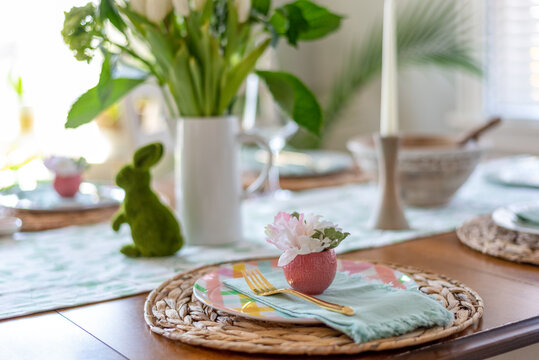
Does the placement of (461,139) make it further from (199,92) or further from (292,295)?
(292,295)

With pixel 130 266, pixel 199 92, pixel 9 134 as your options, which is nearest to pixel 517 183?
pixel 199 92

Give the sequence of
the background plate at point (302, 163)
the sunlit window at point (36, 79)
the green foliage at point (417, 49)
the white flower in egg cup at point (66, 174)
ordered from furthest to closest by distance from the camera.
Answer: the sunlit window at point (36, 79) → the green foliage at point (417, 49) → the background plate at point (302, 163) → the white flower in egg cup at point (66, 174)

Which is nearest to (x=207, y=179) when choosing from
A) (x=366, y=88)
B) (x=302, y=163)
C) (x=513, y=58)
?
(x=302, y=163)

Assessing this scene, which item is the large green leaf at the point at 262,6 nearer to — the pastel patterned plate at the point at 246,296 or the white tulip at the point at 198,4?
the white tulip at the point at 198,4

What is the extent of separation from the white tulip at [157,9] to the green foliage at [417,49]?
1.86 m

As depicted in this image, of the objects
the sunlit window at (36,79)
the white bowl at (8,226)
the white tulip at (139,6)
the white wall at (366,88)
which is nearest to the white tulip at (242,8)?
the white tulip at (139,6)

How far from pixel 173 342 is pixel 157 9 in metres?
0.53

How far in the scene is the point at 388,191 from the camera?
1.11 m

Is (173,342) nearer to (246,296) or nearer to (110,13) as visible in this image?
(246,296)

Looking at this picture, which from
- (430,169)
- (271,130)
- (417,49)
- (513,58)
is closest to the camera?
(430,169)

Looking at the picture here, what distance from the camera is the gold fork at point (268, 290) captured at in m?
0.62

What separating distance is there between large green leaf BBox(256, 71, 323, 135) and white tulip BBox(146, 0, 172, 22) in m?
0.18

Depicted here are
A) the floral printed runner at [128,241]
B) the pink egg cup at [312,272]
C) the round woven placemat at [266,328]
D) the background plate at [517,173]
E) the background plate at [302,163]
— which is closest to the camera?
the round woven placemat at [266,328]

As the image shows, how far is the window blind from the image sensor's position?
2.58 metres
